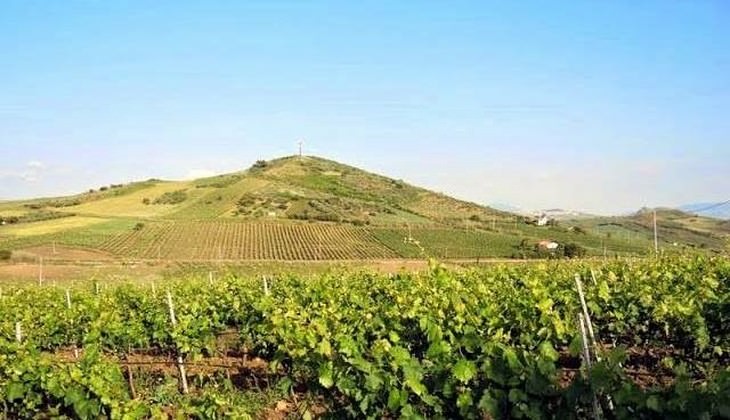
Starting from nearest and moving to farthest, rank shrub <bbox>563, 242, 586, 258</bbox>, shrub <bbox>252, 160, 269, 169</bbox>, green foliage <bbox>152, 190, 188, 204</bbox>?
1. shrub <bbox>563, 242, 586, 258</bbox>
2. green foliage <bbox>152, 190, 188, 204</bbox>
3. shrub <bbox>252, 160, 269, 169</bbox>

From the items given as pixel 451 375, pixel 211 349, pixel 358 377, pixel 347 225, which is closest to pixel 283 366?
pixel 211 349

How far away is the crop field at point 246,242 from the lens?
56125mm

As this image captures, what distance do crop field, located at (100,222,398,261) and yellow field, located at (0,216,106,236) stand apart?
6435 mm

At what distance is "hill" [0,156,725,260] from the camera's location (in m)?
58.6

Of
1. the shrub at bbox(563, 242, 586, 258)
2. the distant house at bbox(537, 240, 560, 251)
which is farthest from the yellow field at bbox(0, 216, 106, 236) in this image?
the shrub at bbox(563, 242, 586, 258)

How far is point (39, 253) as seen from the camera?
178 feet

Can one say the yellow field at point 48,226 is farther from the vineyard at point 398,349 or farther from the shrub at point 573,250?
the vineyard at point 398,349

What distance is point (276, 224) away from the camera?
71125 mm

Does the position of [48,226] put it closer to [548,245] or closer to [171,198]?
[171,198]

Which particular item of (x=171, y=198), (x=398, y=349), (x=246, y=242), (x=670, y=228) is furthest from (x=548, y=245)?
(x=398, y=349)

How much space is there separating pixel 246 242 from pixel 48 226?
2111cm

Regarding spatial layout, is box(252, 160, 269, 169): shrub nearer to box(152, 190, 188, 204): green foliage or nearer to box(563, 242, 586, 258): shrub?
box(152, 190, 188, 204): green foliage

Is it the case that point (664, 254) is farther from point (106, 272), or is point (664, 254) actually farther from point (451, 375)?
point (106, 272)

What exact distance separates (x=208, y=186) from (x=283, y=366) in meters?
86.1
